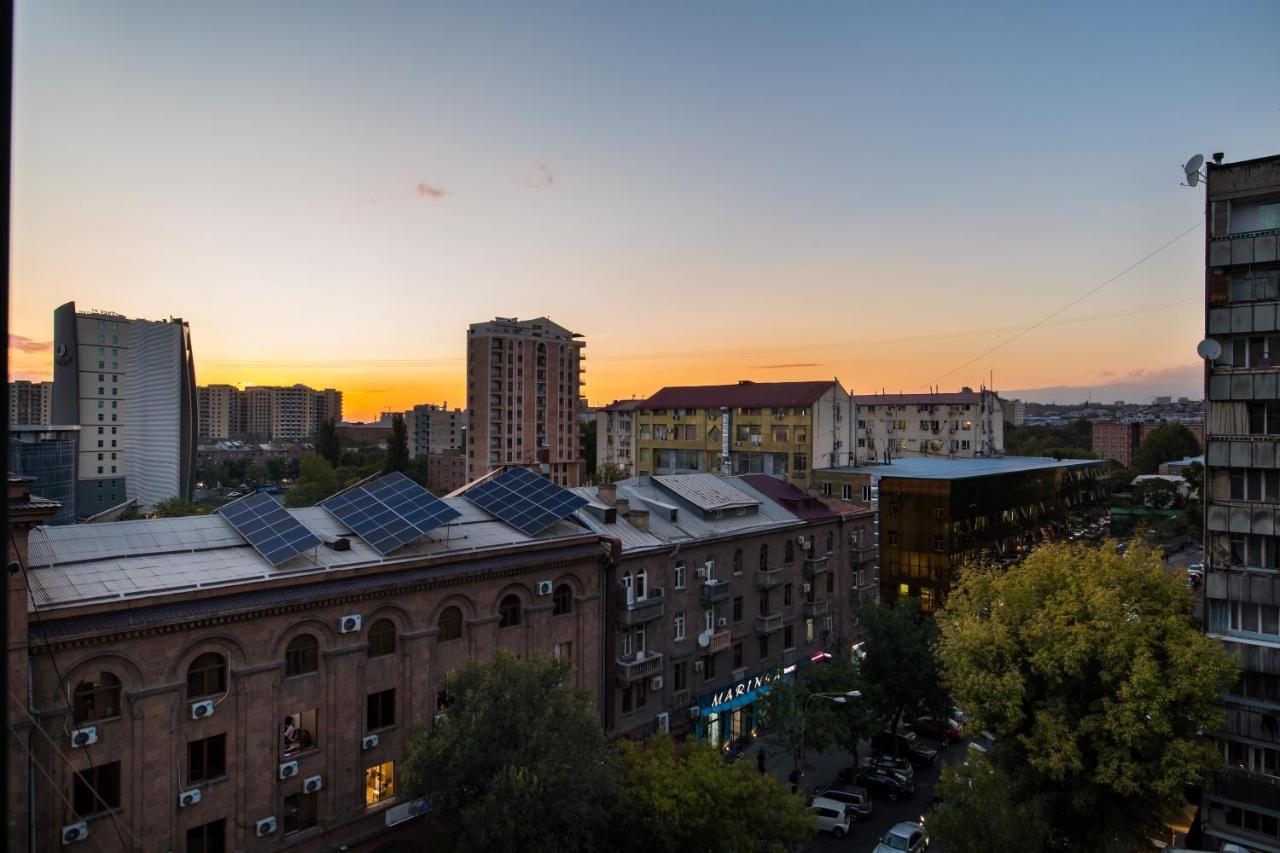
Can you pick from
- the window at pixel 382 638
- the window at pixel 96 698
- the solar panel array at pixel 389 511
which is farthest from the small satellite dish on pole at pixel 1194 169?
the window at pixel 96 698

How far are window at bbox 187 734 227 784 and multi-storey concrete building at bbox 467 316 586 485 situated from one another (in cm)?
8668

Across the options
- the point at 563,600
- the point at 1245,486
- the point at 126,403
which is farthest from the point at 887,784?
the point at 126,403

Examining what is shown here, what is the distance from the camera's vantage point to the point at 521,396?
378ft

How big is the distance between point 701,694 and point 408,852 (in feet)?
49.4

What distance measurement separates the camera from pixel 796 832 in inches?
866

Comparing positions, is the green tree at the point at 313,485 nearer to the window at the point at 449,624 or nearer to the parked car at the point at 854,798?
the window at the point at 449,624

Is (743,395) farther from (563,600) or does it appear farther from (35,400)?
(35,400)

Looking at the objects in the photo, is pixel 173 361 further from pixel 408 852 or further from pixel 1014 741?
pixel 1014 741

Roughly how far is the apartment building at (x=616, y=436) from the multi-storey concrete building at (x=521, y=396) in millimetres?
5022

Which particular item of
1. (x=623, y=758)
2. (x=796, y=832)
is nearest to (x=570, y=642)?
(x=623, y=758)

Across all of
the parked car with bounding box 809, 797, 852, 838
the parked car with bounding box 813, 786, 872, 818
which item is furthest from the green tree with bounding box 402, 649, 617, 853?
the parked car with bounding box 813, 786, 872, 818

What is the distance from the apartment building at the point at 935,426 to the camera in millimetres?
88812

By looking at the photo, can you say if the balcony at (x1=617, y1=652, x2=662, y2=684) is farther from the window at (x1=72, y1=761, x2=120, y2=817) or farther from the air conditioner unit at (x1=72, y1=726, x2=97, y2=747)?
the air conditioner unit at (x1=72, y1=726, x2=97, y2=747)

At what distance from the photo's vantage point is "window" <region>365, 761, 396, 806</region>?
75.3 ft
